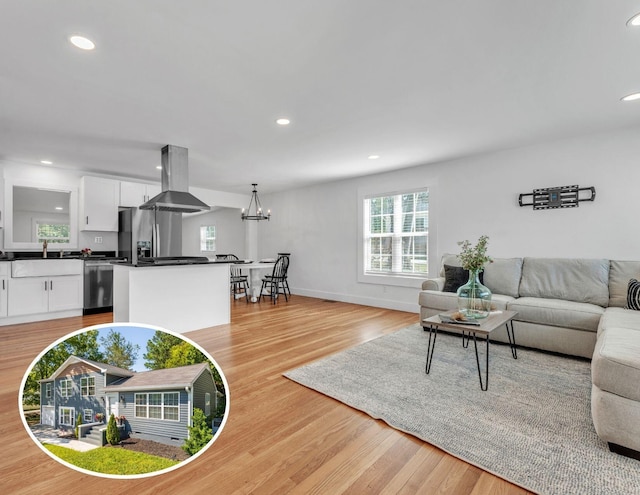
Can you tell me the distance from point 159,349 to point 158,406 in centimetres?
10

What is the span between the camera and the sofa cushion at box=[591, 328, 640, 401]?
5.77ft

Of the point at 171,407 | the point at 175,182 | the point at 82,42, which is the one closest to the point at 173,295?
the point at 175,182

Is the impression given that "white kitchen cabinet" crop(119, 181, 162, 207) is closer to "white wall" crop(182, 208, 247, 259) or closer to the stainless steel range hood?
the stainless steel range hood

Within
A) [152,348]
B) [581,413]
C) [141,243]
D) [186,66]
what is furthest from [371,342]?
[141,243]

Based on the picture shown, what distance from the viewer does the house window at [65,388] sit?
0.53m

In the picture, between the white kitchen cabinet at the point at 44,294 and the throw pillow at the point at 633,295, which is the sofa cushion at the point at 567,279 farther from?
the white kitchen cabinet at the point at 44,294

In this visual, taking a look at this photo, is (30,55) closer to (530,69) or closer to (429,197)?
(530,69)

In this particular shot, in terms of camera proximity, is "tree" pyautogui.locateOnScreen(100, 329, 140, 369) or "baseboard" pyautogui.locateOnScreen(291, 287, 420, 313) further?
"baseboard" pyautogui.locateOnScreen(291, 287, 420, 313)

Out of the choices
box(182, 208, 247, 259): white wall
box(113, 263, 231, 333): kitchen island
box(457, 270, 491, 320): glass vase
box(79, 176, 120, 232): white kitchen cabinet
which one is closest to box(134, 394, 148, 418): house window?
box(457, 270, 491, 320): glass vase

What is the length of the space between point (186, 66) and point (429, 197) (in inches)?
156

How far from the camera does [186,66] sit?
2475mm

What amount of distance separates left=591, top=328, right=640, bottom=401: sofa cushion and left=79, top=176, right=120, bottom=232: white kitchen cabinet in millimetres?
6557

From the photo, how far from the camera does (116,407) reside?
52 centimetres

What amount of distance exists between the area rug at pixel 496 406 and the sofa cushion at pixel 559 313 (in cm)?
34
